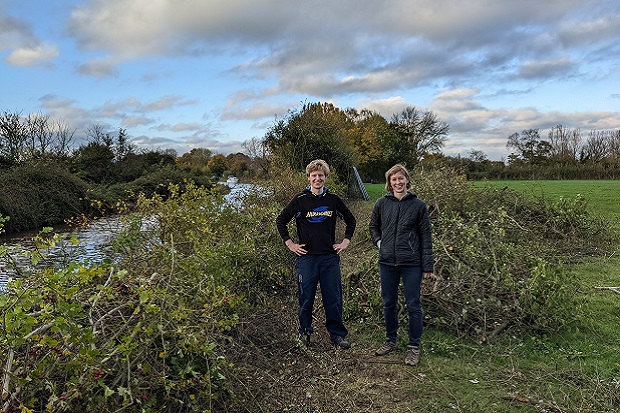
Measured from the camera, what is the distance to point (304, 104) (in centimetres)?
2019

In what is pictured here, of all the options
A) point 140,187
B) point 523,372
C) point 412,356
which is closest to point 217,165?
point 140,187

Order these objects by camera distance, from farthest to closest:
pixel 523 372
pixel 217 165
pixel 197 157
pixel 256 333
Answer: pixel 197 157, pixel 217 165, pixel 256 333, pixel 523 372

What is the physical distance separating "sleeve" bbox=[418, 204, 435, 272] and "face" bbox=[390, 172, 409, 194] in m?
0.29

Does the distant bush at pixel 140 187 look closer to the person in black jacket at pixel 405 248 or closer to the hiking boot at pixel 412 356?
the person in black jacket at pixel 405 248

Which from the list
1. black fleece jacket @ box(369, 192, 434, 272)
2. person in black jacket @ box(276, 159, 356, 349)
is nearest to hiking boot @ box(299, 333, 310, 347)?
person in black jacket @ box(276, 159, 356, 349)

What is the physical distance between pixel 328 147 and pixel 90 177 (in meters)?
→ 20.2

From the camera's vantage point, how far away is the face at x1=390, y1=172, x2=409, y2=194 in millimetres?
4633

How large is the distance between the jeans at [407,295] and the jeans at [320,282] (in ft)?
1.72

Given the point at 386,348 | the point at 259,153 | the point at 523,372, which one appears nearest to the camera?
the point at 523,372

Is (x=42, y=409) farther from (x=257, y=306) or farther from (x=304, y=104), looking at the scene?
(x=304, y=104)

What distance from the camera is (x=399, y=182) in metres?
4.63

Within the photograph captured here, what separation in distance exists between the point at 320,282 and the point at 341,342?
0.69 m

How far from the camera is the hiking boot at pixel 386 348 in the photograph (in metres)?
4.79

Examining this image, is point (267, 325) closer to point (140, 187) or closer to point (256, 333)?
point (256, 333)
